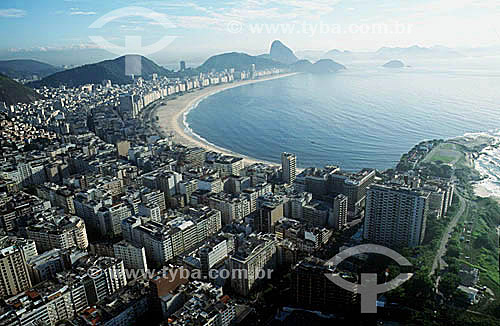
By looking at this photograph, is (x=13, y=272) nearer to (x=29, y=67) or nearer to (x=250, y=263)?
(x=250, y=263)

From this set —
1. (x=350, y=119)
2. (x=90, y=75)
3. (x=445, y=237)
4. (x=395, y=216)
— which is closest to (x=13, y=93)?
(x=90, y=75)

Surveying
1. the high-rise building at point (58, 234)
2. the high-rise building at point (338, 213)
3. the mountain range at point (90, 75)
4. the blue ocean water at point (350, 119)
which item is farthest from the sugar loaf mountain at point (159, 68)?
the high-rise building at point (338, 213)

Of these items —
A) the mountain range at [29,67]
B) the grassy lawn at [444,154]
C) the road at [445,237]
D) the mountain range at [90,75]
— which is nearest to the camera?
the road at [445,237]

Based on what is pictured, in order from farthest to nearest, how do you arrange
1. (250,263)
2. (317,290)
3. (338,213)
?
(338,213)
(250,263)
(317,290)

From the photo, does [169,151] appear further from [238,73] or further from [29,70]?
[29,70]

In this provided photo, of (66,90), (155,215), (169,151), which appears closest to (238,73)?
(66,90)

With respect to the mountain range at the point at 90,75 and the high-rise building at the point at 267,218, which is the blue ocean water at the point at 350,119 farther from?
the mountain range at the point at 90,75
